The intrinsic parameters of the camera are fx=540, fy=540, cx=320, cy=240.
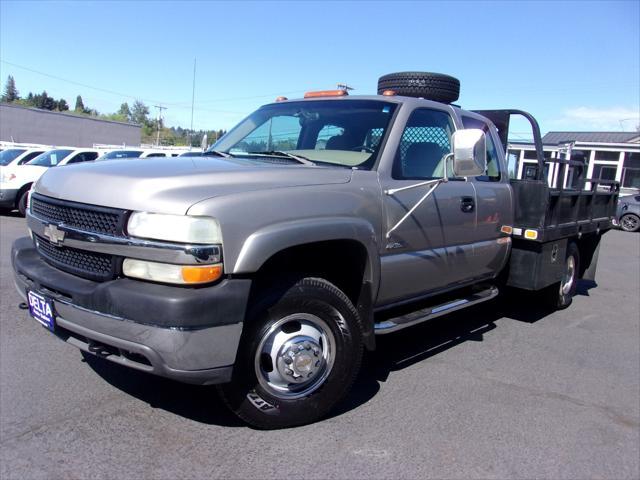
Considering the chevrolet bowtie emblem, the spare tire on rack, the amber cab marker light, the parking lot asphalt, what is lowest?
the parking lot asphalt

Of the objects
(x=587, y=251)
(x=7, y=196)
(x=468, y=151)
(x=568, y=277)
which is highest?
(x=468, y=151)

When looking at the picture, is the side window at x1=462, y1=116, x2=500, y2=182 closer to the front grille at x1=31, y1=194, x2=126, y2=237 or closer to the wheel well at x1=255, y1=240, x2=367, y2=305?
the wheel well at x1=255, y1=240, x2=367, y2=305

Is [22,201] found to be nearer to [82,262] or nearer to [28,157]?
[28,157]

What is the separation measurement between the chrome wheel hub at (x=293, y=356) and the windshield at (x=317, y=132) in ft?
3.92

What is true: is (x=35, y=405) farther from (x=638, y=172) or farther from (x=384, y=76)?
(x=638, y=172)

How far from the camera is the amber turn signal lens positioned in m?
2.60

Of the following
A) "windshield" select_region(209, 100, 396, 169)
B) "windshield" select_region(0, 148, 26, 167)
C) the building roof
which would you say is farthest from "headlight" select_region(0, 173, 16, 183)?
the building roof

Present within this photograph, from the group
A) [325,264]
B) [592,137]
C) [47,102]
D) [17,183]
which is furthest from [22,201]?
[47,102]

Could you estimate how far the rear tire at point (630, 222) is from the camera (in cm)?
1933

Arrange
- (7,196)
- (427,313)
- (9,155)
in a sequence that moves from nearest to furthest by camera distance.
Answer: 1. (427,313)
2. (7,196)
3. (9,155)

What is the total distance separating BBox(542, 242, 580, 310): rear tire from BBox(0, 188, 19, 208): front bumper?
12081 millimetres

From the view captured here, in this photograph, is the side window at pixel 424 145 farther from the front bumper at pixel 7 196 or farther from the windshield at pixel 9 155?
the windshield at pixel 9 155

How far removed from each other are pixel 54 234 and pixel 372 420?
7.22 feet

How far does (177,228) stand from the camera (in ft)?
8.55
